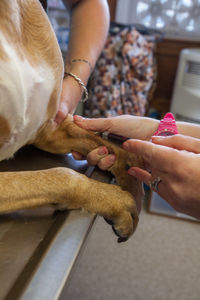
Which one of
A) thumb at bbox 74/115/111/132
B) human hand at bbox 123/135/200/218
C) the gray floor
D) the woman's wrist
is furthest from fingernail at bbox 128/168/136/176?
the gray floor

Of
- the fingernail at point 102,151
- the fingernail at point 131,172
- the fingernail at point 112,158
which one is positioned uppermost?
the fingernail at point 102,151

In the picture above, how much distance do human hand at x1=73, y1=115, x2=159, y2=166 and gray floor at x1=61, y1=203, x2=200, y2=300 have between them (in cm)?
70

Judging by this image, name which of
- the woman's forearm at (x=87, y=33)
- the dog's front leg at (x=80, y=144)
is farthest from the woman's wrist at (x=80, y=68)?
the dog's front leg at (x=80, y=144)

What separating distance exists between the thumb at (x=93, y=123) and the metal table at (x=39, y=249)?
33 centimetres

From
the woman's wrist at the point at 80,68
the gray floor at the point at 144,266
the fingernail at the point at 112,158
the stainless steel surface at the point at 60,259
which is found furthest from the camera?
the gray floor at the point at 144,266

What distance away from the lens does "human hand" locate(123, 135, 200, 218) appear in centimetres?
66

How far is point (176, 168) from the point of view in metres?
0.66

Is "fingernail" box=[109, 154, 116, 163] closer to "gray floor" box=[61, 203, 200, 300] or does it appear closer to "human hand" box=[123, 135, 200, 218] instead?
"human hand" box=[123, 135, 200, 218]

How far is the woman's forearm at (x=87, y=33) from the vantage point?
1.23 m

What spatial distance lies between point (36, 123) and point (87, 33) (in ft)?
2.00

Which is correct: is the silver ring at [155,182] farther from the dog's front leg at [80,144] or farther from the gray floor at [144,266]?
the gray floor at [144,266]

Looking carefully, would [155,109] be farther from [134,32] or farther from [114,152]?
[114,152]

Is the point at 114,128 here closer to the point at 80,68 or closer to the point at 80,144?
the point at 80,144

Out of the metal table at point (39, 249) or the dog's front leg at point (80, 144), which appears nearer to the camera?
the metal table at point (39, 249)
